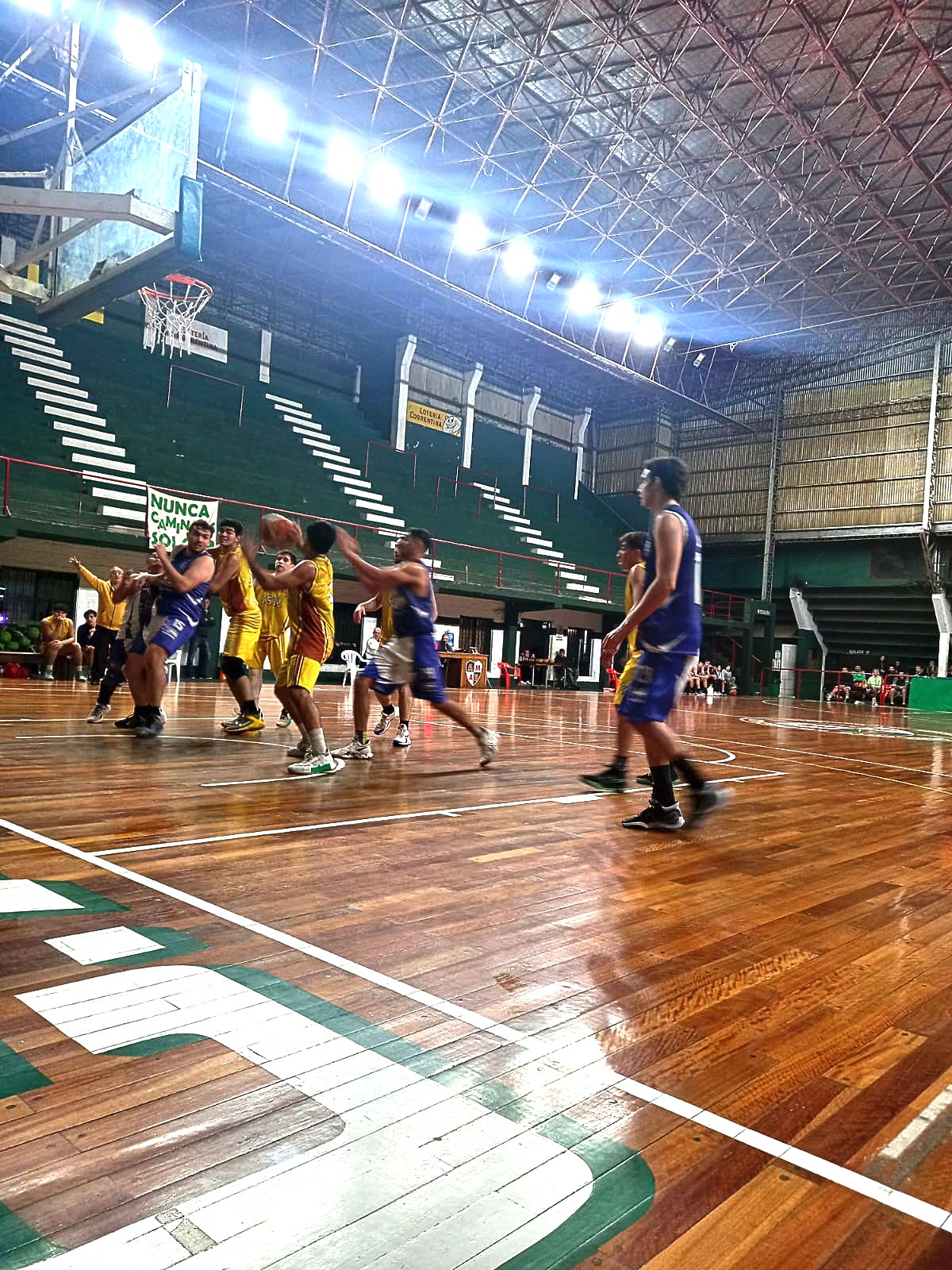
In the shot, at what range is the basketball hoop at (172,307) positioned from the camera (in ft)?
62.5

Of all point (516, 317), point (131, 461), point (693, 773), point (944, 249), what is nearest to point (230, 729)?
point (693, 773)

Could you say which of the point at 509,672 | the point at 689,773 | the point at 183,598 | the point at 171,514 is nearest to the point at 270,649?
the point at 183,598

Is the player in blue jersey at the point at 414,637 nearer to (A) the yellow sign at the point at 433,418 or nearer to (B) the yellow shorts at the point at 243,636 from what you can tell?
(B) the yellow shorts at the point at 243,636

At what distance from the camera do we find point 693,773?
161 inches

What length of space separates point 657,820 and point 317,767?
1.97 metres

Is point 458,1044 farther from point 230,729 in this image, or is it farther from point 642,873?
point 230,729

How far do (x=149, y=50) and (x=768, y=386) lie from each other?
71.7 feet

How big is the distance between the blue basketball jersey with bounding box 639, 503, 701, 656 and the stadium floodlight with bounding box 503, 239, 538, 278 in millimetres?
20514

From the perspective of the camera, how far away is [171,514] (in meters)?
14.0

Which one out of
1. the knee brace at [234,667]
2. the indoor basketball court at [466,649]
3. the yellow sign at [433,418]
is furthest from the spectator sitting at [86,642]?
the yellow sign at [433,418]

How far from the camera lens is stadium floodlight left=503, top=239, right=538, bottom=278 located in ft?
74.8

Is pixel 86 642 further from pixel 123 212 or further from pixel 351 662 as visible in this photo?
pixel 123 212

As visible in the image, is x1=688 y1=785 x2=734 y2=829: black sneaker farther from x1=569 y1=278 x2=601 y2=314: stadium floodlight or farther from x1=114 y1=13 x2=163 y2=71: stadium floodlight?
x1=569 y1=278 x2=601 y2=314: stadium floodlight

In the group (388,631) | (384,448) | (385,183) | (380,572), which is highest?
(385,183)
